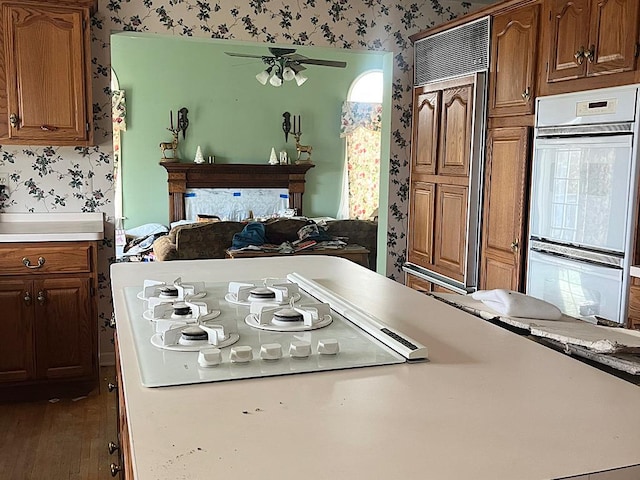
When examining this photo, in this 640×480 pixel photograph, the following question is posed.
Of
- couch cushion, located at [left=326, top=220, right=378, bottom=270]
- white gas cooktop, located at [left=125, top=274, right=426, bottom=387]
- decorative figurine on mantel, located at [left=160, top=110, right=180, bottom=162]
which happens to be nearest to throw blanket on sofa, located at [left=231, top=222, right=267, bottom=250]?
couch cushion, located at [left=326, top=220, right=378, bottom=270]

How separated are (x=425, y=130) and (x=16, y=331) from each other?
2.69 metres

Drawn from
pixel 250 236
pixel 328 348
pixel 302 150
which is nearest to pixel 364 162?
pixel 302 150

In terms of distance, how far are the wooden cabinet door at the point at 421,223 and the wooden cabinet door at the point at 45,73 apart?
2112 mm

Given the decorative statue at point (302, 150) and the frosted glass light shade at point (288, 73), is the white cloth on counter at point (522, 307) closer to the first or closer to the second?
the frosted glass light shade at point (288, 73)

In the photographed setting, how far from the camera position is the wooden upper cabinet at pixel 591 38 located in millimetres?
2617

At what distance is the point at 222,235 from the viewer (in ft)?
18.1

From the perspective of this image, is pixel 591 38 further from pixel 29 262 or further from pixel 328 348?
pixel 29 262

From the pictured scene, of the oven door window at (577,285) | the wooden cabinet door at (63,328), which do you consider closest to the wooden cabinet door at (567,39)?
the oven door window at (577,285)

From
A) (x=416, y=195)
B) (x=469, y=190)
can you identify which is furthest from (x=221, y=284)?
(x=416, y=195)

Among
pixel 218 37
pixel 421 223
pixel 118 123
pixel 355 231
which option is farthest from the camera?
pixel 118 123

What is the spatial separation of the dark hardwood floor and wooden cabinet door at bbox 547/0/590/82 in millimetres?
2632

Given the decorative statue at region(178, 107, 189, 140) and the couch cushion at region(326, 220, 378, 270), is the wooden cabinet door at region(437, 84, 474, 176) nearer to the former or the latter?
the couch cushion at region(326, 220, 378, 270)

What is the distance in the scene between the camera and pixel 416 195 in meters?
4.37

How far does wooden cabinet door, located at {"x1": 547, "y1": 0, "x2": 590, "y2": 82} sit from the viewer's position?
2.86 metres
